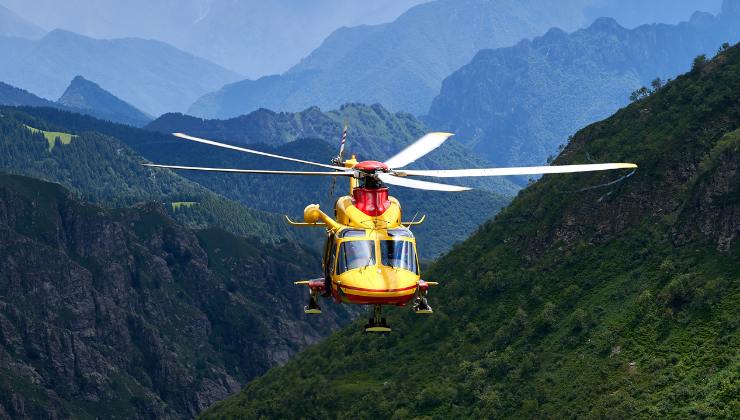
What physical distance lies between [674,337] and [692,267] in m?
15.4

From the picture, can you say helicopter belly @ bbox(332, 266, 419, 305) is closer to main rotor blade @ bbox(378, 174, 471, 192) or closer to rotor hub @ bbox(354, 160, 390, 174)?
main rotor blade @ bbox(378, 174, 471, 192)

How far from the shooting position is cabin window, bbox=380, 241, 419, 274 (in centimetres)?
7494

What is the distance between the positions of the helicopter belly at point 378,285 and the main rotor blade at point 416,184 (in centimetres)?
553

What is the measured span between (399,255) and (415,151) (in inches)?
437

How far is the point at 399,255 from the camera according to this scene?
75.1m

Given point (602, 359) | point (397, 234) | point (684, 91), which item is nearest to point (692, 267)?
point (602, 359)

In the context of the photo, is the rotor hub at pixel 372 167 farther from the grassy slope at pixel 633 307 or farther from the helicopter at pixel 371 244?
the grassy slope at pixel 633 307

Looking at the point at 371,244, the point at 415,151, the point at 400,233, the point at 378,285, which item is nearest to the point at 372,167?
the point at 400,233

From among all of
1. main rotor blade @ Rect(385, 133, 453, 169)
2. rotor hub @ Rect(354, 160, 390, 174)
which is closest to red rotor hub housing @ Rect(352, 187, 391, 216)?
rotor hub @ Rect(354, 160, 390, 174)

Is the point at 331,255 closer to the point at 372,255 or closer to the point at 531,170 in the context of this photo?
the point at 372,255

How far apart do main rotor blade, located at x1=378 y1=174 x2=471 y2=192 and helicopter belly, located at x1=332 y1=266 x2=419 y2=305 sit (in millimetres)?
5529

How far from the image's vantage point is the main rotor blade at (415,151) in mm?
81188

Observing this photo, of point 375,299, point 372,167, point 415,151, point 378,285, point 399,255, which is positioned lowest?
point 375,299

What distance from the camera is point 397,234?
249ft
